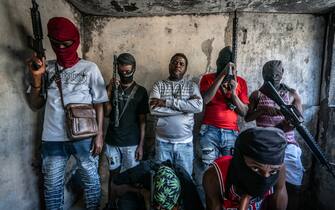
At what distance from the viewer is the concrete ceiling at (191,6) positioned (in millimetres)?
3197

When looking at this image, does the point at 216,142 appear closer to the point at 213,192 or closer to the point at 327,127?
the point at 213,192

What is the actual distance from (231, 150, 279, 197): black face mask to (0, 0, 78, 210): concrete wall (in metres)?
1.95

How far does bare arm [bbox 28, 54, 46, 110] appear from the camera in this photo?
2314 millimetres

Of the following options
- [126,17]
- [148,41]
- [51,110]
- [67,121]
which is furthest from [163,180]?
[126,17]

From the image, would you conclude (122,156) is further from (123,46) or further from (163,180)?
(123,46)

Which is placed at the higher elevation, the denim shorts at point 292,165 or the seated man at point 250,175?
the seated man at point 250,175

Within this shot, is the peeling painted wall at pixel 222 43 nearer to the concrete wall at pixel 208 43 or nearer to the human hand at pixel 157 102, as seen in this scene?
the concrete wall at pixel 208 43

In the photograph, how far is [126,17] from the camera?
11.9 feet

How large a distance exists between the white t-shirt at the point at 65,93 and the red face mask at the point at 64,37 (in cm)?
7

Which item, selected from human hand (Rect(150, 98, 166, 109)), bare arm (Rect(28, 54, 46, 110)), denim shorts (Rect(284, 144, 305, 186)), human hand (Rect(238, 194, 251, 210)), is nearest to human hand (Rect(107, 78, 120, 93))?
human hand (Rect(150, 98, 166, 109))

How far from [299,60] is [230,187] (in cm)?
255

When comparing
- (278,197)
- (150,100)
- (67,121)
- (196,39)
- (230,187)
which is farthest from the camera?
(196,39)

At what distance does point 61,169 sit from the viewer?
8.27ft

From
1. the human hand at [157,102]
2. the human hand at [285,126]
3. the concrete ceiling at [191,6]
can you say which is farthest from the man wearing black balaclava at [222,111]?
the concrete ceiling at [191,6]
